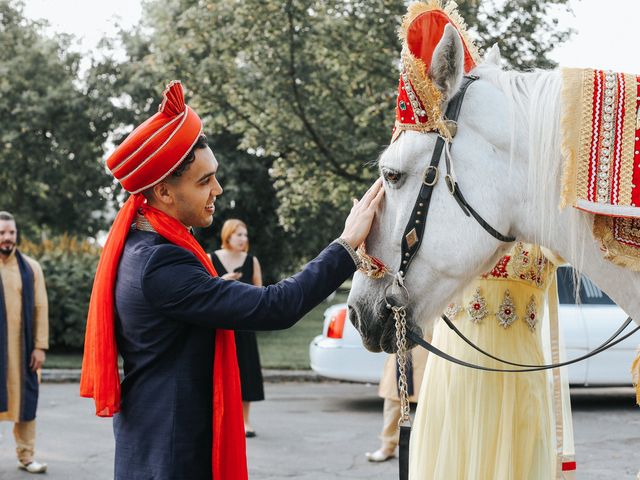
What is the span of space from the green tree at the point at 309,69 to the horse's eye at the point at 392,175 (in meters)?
8.27

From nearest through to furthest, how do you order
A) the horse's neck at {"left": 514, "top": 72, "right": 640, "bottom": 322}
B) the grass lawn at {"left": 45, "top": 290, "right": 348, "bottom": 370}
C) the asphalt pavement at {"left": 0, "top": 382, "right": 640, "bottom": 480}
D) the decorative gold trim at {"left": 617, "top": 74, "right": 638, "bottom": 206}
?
the decorative gold trim at {"left": 617, "top": 74, "right": 638, "bottom": 206} < the horse's neck at {"left": 514, "top": 72, "right": 640, "bottom": 322} < the asphalt pavement at {"left": 0, "top": 382, "right": 640, "bottom": 480} < the grass lawn at {"left": 45, "top": 290, "right": 348, "bottom": 370}

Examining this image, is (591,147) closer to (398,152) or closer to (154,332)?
(398,152)

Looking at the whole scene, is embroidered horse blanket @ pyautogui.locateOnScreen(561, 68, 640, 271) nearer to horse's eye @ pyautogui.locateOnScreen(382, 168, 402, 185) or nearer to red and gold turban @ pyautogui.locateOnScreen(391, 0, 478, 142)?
red and gold turban @ pyautogui.locateOnScreen(391, 0, 478, 142)

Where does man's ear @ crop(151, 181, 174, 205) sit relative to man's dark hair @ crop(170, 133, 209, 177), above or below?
below

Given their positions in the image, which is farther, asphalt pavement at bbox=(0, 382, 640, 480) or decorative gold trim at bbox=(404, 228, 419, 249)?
asphalt pavement at bbox=(0, 382, 640, 480)

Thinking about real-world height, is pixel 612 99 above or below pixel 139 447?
above

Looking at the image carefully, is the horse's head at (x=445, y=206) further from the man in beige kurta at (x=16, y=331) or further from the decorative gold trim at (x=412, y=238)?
the man in beige kurta at (x=16, y=331)

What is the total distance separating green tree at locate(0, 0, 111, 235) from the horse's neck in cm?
1901

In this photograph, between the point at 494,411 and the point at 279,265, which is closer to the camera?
the point at 494,411

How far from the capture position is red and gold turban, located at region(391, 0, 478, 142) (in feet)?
7.56

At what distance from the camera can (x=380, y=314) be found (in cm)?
242

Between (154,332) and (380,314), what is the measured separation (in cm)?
68

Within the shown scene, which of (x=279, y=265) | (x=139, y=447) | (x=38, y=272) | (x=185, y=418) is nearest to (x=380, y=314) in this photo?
(x=185, y=418)

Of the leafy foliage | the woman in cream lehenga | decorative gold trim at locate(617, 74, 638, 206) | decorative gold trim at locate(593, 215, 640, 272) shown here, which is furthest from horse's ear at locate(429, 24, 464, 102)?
the leafy foliage
